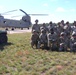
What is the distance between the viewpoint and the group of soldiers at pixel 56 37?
14.0m

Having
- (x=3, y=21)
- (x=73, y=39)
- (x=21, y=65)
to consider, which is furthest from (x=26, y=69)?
(x=3, y=21)

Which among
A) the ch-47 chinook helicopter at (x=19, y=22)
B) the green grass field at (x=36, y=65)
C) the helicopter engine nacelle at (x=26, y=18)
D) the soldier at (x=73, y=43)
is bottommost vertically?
the green grass field at (x=36, y=65)

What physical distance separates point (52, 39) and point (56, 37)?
0.25 m

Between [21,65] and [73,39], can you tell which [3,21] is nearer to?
[73,39]

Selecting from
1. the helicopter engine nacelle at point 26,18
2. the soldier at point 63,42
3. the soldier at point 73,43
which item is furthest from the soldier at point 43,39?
the helicopter engine nacelle at point 26,18

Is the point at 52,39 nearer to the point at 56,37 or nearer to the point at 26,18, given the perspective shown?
the point at 56,37

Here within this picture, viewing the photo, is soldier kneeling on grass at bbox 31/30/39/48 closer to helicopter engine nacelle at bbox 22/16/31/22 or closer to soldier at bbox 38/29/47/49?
soldier at bbox 38/29/47/49

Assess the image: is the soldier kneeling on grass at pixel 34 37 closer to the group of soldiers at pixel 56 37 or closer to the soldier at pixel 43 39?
the group of soldiers at pixel 56 37

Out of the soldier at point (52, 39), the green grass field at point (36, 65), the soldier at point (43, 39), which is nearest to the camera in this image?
the green grass field at point (36, 65)

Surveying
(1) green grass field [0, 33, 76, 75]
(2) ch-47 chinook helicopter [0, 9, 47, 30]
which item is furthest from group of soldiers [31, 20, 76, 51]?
(2) ch-47 chinook helicopter [0, 9, 47, 30]

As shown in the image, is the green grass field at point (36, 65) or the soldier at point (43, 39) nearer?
the green grass field at point (36, 65)

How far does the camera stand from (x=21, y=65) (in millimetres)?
9984

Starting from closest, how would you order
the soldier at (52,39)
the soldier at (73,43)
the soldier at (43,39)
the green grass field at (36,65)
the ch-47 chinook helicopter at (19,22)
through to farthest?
1. the green grass field at (36,65)
2. the soldier at (73,43)
3. the soldier at (52,39)
4. the soldier at (43,39)
5. the ch-47 chinook helicopter at (19,22)

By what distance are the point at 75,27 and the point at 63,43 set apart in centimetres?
108
